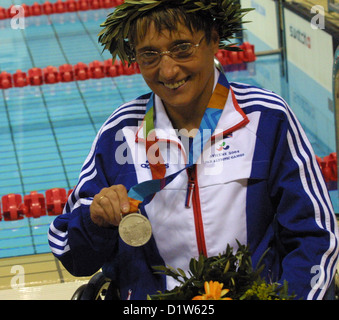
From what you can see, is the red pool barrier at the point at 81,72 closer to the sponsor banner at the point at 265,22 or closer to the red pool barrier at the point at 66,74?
the red pool barrier at the point at 66,74

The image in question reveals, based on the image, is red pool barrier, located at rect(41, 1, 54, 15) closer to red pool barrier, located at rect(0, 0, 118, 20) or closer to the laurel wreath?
red pool barrier, located at rect(0, 0, 118, 20)

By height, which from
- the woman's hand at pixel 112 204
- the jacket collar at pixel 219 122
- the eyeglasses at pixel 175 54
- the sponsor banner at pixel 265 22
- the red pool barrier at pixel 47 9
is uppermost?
the eyeglasses at pixel 175 54

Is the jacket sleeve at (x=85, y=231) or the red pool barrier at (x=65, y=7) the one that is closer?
the jacket sleeve at (x=85, y=231)

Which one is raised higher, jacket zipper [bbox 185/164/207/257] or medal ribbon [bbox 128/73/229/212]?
medal ribbon [bbox 128/73/229/212]

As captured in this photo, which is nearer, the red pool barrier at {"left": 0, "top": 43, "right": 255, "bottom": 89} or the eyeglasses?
the eyeglasses

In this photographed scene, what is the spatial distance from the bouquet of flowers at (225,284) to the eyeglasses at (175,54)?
1.57ft

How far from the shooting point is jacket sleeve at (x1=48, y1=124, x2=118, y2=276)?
69.9 inches

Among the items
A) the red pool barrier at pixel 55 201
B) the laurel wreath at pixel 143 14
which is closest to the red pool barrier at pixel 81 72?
the red pool barrier at pixel 55 201

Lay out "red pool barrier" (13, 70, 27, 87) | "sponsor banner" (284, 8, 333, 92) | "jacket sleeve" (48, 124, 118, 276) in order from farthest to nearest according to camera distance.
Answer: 1. "red pool barrier" (13, 70, 27, 87)
2. "sponsor banner" (284, 8, 333, 92)
3. "jacket sleeve" (48, 124, 118, 276)

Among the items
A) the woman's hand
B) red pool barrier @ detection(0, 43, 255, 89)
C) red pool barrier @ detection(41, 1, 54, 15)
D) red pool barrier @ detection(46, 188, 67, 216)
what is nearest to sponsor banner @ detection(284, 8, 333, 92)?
red pool barrier @ detection(0, 43, 255, 89)

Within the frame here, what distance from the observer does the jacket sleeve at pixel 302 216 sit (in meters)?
1.70

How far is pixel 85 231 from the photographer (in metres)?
1.78

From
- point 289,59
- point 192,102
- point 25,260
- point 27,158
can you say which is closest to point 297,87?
point 289,59
